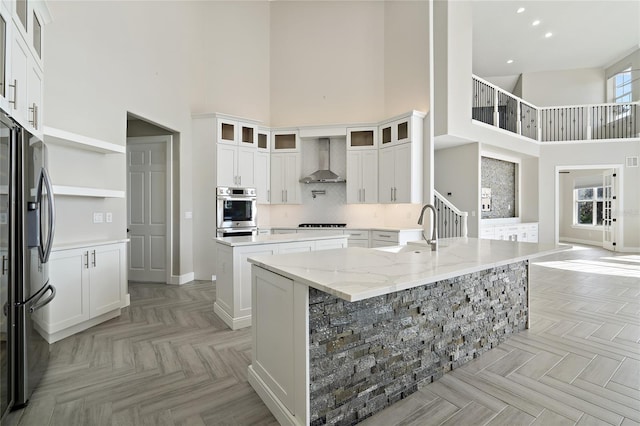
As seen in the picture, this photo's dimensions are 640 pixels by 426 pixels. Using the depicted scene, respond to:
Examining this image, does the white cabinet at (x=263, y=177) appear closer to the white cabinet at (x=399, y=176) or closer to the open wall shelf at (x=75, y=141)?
the white cabinet at (x=399, y=176)

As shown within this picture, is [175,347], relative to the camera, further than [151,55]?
No

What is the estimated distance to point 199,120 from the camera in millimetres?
5395

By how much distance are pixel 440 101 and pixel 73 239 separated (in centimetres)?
593

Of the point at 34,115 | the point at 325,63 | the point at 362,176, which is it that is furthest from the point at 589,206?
the point at 34,115

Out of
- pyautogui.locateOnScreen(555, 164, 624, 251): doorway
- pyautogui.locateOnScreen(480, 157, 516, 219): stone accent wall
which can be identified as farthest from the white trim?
pyautogui.locateOnScreen(555, 164, 624, 251): doorway

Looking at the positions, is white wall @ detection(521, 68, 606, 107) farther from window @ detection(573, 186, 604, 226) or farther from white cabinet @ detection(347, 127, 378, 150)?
white cabinet @ detection(347, 127, 378, 150)

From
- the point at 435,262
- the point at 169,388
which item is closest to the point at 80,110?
the point at 169,388

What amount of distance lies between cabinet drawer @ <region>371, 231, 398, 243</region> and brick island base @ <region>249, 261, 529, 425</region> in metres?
2.61

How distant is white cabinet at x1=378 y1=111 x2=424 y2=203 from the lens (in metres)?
5.39

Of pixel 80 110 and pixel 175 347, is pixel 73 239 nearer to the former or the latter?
pixel 80 110

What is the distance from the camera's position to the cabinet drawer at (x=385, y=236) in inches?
204

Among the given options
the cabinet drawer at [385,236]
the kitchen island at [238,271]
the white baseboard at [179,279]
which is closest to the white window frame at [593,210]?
the cabinet drawer at [385,236]

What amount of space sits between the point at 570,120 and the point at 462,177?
4959mm

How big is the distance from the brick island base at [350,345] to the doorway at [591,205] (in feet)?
27.7
